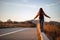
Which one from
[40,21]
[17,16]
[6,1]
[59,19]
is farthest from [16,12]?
[40,21]

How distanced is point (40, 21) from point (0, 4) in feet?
6.90

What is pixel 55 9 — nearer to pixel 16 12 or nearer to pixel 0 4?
pixel 16 12

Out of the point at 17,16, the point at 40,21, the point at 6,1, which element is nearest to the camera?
the point at 40,21

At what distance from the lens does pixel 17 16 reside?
6.19 metres

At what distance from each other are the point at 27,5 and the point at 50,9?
0.81m

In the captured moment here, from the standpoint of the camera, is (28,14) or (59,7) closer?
(59,7)

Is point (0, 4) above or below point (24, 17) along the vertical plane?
above

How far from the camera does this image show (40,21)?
3.82 m

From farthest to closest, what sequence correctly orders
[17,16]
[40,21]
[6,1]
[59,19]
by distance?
[17,16]
[6,1]
[59,19]
[40,21]

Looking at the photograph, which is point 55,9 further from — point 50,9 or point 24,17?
point 24,17

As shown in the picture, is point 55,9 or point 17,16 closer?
point 55,9

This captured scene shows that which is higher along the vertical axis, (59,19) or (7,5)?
(7,5)

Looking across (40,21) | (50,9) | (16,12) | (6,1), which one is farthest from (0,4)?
(40,21)

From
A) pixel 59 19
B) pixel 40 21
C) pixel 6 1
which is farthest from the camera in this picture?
pixel 6 1
